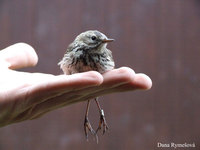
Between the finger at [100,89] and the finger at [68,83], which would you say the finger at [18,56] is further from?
the finger at [68,83]

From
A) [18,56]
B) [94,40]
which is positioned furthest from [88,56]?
[18,56]

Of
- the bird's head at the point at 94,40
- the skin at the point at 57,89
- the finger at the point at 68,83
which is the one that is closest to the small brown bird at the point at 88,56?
the bird's head at the point at 94,40

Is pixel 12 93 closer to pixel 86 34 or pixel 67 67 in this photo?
pixel 67 67

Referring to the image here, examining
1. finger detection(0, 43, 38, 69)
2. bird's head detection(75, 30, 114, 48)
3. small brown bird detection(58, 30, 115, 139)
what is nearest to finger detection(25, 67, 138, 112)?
small brown bird detection(58, 30, 115, 139)

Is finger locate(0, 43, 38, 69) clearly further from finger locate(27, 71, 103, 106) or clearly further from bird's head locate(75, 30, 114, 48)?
finger locate(27, 71, 103, 106)

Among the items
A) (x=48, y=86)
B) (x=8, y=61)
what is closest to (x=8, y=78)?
(x=8, y=61)
